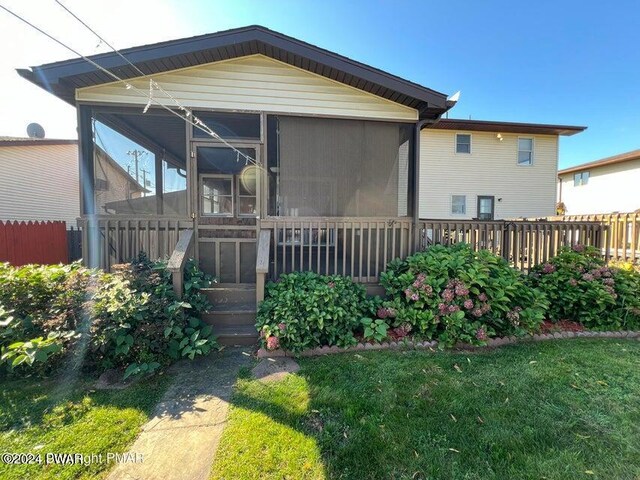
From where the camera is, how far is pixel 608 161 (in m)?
16.2

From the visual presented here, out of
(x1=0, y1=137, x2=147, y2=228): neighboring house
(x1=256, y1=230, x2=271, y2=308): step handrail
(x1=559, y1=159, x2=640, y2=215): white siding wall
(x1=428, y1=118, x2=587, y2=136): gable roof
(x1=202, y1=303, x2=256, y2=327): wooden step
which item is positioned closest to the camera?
(x1=256, y1=230, x2=271, y2=308): step handrail

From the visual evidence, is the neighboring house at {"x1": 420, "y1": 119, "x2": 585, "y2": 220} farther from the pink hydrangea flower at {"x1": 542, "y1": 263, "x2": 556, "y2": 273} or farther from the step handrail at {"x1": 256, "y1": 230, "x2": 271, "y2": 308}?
the step handrail at {"x1": 256, "y1": 230, "x2": 271, "y2": 308}

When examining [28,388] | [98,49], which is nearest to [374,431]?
[28,388]

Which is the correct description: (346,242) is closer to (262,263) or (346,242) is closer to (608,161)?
(262,263)

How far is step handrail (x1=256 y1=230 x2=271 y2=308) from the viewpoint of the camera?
3740 mm

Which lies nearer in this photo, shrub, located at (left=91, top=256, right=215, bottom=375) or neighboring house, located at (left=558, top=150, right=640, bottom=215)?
shrub, located at (left=91, top=256, right=215, bottom=375)

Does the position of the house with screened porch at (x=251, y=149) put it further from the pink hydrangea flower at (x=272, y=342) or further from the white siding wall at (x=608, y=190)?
the white siding wall at (x=608, y=190)

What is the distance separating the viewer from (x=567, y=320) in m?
4.30

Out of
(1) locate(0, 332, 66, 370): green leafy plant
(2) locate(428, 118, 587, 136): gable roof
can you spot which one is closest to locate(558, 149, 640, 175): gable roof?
(2) locate(428, 118, 587, 136): gable roof

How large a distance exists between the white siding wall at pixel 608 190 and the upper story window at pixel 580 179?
21cm

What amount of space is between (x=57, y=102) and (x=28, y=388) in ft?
14.2

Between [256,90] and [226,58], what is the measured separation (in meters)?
0.66

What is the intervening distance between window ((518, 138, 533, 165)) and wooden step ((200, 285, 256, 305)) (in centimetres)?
1359

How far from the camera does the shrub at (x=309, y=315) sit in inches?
133
